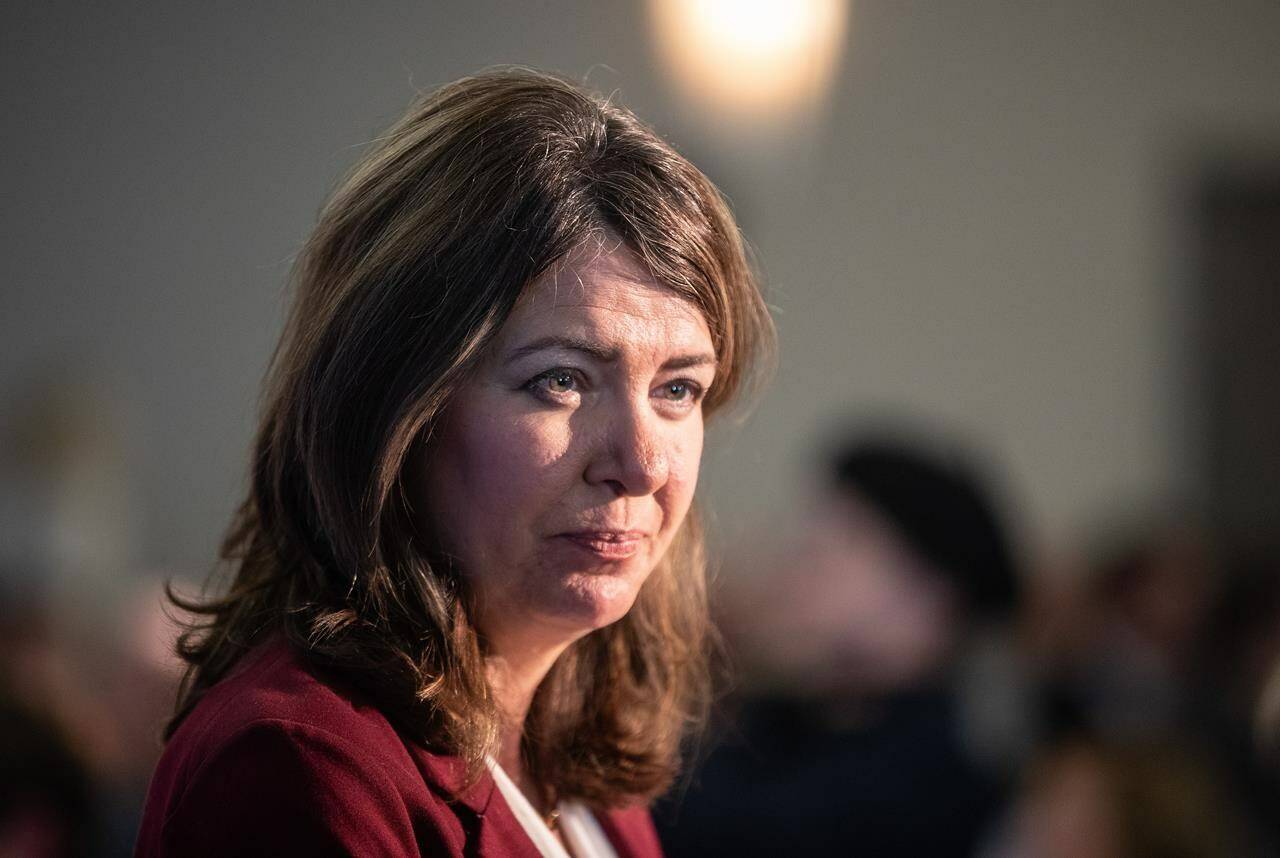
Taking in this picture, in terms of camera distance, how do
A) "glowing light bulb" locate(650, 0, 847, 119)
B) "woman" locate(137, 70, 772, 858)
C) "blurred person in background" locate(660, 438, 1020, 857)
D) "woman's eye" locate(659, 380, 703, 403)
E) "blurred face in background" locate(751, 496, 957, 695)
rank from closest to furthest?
"woman" locate(137, 70, 772, 858) → "woman's eye" locate(659, 380, 703, 403) → "blurred person in background" locate(660, 438, 1020, 857) → "blurred face in background" locate(751, 496, 957, 695) → "glowing light bulb" locate(650, 0, 847, 119)

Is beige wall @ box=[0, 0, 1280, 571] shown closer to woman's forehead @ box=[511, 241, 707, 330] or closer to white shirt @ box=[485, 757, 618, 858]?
white shirt @ box=[485, 757, 618, 858]

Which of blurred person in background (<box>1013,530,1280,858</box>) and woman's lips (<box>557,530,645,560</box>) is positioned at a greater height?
woman's lips (<box>557,530,645,560</box>)

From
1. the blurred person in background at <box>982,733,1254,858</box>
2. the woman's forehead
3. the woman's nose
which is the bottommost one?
the blurred person in background at <box>982,733,1254,858</box>

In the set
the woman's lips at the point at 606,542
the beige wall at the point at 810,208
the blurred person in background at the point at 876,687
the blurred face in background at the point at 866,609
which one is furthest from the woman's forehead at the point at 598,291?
the beige wall at the point at 810,208

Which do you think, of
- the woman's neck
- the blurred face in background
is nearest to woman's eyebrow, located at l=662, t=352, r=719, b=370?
the woman's neck

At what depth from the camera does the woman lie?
1334 millimetres

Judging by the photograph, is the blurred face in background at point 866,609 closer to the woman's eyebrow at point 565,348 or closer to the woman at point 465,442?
the woman at point 465,442

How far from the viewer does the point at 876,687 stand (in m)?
2.98

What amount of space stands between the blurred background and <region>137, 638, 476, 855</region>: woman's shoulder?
2.46 m

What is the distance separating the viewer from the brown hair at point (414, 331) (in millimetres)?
1348

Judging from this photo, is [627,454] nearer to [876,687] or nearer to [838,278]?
Answer: [876,687]

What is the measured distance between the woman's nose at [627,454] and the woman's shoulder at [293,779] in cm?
32

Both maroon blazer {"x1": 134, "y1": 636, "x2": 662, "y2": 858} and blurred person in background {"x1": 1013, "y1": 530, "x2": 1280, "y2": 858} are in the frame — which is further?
blurred person in background {"x1": 1013, "y1": 530, "x2": 1280, "y2": 858}

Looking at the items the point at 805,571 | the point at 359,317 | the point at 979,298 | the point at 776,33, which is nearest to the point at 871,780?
the point at 805,571
